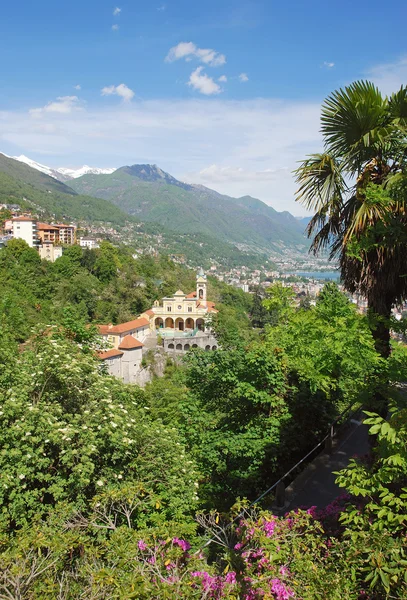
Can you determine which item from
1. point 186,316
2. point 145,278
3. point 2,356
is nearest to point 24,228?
point 145,278

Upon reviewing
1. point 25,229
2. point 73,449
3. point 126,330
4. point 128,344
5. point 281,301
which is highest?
point 25,229

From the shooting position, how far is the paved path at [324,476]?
629 centimetres

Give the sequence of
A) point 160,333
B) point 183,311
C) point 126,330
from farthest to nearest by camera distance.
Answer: point 183,311
point 160,333
point 126,330

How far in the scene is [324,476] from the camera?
6.96m

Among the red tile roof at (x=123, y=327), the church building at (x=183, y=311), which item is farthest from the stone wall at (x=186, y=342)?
the church building at (x=183, y=311)

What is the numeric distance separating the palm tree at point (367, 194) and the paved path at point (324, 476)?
2.38 metres

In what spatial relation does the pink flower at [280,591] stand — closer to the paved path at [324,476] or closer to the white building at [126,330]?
the paved path at [324,476]

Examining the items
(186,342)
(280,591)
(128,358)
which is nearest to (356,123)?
(280,591)

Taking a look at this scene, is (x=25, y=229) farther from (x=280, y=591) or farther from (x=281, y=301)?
(x=280, y=591)

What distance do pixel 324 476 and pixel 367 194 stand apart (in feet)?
15.3

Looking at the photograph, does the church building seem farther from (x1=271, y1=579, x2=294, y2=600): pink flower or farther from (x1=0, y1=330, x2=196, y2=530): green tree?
(x1=271, y1=579, x2=294, y2=600): pink flower

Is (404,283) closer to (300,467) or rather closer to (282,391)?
(282,391)

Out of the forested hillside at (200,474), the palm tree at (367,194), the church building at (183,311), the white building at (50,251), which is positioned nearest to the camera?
the forested hillside at (200,474)

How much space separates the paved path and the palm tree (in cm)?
238
